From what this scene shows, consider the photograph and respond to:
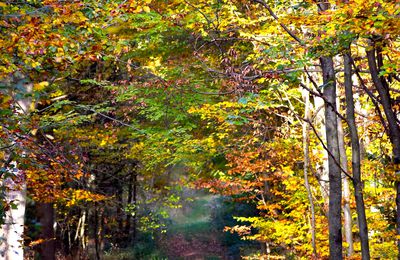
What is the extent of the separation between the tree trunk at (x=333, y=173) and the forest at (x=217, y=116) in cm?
2

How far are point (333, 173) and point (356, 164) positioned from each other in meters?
0.38

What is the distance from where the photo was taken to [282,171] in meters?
12.7

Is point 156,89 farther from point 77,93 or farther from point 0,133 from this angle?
point 0,133

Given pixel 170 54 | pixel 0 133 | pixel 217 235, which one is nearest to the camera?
pixel 0 133

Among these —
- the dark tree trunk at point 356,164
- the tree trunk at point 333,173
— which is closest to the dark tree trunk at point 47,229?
the tree trunk at point 333,173

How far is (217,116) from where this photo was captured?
11641 mm

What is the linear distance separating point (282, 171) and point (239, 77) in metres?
6.28

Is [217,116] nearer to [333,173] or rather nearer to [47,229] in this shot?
[333,173]

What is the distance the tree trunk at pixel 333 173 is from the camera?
6828 millimetres

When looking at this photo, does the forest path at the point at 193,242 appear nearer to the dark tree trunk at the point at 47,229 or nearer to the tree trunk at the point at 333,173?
the dark tree trunk at the point at 47,229

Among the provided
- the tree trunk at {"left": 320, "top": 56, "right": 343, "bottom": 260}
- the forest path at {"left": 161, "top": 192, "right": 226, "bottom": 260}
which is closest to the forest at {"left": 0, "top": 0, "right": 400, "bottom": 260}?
the tree trunk at {"left": 320, "top": 56, "right": 343, "bottom": 260}

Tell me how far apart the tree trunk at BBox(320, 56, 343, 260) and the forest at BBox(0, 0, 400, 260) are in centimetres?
2

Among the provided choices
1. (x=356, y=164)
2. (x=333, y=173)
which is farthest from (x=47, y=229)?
(x=356, y=164)

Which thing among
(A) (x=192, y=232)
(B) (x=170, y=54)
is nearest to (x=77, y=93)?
(B) (x=170, y=54)
